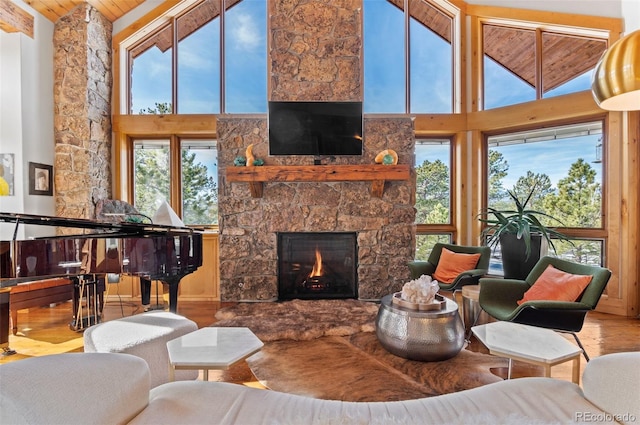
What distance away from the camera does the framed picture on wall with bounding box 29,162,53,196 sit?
3.58 metres

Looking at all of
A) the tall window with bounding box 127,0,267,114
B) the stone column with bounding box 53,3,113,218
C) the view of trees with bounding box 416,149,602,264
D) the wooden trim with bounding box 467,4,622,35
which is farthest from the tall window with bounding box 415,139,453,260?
the stone column with bounding box 53,3,113,218

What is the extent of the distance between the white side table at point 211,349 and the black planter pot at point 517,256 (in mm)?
2891

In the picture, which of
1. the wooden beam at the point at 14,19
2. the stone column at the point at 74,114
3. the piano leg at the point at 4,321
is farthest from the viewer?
the stone column at the point at 74,114

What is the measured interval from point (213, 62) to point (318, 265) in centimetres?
334

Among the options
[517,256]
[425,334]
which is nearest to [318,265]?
[425,334]

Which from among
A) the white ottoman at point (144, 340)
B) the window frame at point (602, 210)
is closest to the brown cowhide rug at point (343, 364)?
the white ottoman at point (144, 340)

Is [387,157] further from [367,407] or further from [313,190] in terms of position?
[367,407]

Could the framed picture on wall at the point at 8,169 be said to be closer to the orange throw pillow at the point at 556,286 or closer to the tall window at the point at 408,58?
the tall window at the point at 408,58

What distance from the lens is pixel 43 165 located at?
12.2 feet

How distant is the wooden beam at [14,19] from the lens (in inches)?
130

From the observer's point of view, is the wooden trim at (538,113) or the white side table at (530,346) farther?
the wooden trim at (538,113)

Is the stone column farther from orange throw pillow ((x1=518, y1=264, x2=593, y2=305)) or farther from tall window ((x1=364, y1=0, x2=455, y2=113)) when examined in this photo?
orange throw pillow ((x1=518, y1=264, x2=593, y2=305))

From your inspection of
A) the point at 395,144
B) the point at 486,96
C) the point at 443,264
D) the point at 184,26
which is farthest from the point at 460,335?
the point at 184,26

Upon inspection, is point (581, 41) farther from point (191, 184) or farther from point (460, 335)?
point (191, 184)
